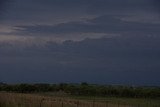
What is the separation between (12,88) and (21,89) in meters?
1.97

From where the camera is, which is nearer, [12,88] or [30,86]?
[12,88]

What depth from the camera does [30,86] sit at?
60.7m

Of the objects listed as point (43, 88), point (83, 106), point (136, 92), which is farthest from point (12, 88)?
point (83, 106)

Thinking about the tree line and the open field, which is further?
the tree line

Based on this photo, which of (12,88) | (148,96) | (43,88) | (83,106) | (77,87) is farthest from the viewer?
(77,87)

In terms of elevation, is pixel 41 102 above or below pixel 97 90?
above

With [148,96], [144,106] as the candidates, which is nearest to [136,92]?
[148,96]

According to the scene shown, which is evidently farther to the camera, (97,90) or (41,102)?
(97,90)

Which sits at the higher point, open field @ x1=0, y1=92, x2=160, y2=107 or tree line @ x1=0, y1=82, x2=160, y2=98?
open field @ x1=0, y1=92, x2=160, y2=107

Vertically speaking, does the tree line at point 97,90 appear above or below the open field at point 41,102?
below

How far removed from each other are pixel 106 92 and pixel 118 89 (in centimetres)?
243

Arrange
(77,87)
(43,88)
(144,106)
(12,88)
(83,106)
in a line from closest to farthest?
(83,106)
(144,106)
(12,88)
(43,88)
(77,87)

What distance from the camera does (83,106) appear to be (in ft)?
106

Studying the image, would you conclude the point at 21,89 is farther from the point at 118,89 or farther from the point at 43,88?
the point at 118,89
